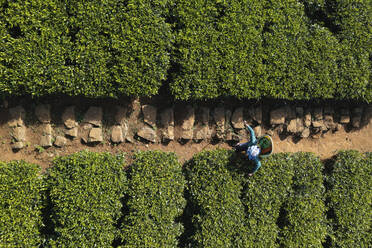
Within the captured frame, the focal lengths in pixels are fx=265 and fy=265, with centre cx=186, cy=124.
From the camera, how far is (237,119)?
8266 millimetres

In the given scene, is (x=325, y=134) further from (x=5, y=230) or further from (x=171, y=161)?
(x=5, y=230)

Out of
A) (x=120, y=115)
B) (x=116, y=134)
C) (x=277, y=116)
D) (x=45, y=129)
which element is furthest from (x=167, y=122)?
(x=277, y=116)

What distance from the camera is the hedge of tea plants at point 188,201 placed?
641 cm

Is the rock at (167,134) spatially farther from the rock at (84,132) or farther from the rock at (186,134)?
the rock at (84,132)

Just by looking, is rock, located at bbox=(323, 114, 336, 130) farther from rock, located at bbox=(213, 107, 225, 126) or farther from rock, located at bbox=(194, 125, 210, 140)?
rock, located at bbox=(194, 125, 210, 140)

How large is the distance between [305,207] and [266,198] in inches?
52.6

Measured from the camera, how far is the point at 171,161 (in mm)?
7336

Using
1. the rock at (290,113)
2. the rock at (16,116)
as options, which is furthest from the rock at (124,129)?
the rock at (290,113)

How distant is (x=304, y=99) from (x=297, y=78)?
2.62 ft

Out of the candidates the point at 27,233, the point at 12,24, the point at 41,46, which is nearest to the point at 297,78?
the point at 41,46

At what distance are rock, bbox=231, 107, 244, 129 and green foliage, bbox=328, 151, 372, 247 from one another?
3398mm

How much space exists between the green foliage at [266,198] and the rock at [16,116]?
6.37m

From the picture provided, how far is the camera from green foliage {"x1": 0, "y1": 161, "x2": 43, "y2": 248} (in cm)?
618

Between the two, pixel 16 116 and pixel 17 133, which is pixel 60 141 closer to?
pixel 17 133
